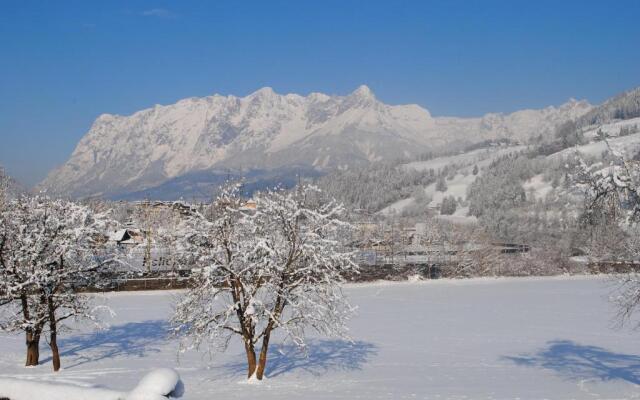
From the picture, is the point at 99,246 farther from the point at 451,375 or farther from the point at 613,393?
the point at 613,393

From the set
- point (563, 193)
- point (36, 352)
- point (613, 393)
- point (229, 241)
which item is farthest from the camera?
point (36, 352)

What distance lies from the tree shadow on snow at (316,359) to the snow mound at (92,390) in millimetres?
16630

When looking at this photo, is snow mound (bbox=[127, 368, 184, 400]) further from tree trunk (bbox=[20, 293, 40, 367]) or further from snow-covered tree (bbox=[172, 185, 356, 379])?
tree trunk (bbox=[20, 293, 40, 367])

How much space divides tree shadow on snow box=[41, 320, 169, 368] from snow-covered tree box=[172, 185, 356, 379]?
31.6 feet

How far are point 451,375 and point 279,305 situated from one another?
8534mm

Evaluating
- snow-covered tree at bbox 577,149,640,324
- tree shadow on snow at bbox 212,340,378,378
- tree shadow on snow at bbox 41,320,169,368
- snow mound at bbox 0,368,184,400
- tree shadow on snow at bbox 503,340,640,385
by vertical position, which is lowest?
tree shadow on snow at bbox 503,340,640,385

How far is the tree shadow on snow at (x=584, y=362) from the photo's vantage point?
1045 inches

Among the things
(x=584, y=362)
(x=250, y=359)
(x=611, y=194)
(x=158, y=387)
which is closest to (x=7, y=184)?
(x=250, y=359)

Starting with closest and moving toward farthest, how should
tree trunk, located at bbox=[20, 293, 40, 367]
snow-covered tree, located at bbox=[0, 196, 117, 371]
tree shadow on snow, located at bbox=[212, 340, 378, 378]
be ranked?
snow-covered tree, located at bbox=[0, 196, 117, 371] → tree trunk, located at bbox=[20, 293, 40, 367] → tree shadow on snow, located at bbox=[212, 340, 378, 378]

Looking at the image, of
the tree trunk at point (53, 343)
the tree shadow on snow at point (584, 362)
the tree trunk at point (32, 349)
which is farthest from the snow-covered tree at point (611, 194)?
the tree trunk at point (32, 349)

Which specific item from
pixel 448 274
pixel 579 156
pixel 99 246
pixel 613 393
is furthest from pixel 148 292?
pixel 579 156

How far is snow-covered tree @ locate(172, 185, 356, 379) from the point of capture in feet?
80.2

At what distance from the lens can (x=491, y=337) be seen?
128ft

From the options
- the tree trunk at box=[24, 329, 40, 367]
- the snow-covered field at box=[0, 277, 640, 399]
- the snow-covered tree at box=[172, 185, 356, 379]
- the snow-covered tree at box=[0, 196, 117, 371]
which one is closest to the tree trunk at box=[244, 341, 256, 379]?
the snow-covered tree at box=[172, 185, 356, 379]
